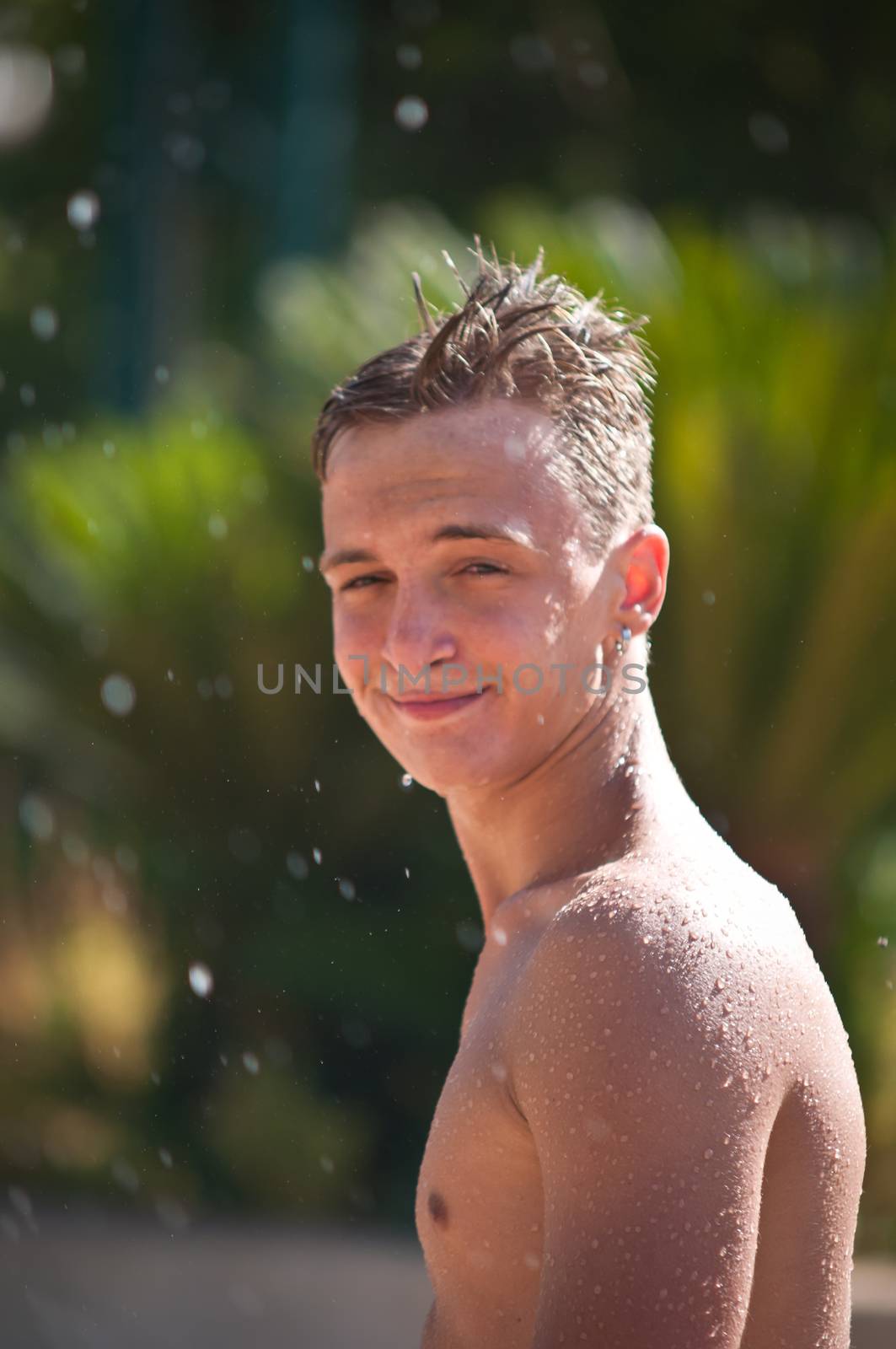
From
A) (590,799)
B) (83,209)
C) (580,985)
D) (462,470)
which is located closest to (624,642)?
(590,799)

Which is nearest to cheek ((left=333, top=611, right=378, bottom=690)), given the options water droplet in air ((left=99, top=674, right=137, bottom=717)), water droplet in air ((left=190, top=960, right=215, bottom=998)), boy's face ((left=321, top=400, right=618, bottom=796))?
boy's face ((left=321, top=400, right=618, bottom=796))

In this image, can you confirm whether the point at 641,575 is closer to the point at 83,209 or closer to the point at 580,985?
the point at 580,985

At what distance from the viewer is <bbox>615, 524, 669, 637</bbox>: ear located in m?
1.76

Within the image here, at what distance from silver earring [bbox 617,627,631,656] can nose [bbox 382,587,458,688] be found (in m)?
0.25

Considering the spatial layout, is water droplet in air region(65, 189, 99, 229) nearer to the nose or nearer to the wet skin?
the wet skin

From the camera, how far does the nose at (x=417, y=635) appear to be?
162cm

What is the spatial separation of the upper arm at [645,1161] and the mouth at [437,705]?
0.36m

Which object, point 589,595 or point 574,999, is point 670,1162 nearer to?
point 574,999

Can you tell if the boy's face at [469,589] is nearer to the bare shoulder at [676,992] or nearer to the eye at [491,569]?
the eye at [491,569]

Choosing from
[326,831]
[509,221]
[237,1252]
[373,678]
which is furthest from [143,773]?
[373,678]

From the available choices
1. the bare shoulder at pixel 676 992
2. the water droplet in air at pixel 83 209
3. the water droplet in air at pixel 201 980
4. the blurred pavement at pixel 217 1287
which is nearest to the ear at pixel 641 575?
the bare shoulder at pixel 676 992

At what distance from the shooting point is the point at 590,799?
1.75m

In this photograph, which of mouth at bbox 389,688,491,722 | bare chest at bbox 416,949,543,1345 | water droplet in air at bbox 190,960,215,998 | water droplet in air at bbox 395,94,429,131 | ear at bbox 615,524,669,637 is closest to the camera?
bare chest at bbox 416,949,543,1345

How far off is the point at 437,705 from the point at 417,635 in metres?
0.09
